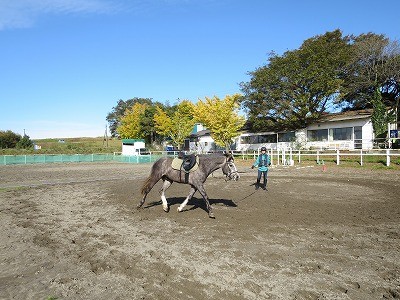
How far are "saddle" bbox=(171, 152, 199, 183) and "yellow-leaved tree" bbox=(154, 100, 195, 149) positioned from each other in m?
45.6

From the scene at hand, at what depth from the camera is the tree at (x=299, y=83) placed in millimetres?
34938

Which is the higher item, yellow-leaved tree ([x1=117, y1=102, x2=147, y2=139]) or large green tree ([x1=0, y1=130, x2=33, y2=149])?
yellow-leaved tree ([x1=117, y1=102, x2=147, y2=139])

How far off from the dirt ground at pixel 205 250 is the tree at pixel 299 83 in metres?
27.3

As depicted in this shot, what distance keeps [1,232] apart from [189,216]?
4.52 m

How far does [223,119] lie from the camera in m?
41.7

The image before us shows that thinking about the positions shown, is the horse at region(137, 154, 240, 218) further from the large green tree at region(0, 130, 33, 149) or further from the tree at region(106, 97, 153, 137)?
the tree at region(106, 97, 153, 137)

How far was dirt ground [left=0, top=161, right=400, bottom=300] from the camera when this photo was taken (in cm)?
398

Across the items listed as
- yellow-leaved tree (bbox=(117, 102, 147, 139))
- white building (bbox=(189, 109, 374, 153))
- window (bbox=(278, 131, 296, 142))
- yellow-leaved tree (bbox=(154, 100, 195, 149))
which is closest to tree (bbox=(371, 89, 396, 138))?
white building (bbox=(189, 109, 374, 153))

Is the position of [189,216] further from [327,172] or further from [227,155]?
[327,172]

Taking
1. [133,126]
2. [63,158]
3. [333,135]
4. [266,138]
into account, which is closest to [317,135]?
[333,135]

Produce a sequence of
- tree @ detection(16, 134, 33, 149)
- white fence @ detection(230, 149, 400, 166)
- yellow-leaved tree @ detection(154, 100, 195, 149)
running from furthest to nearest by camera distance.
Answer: tree @ detection(16, 134, 33, 149), yellow-leaved tree @ detection(154, 100, 195, 149), white fence @ detection(230, 149, 400, 166)

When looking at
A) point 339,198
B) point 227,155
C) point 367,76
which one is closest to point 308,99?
point 367,76

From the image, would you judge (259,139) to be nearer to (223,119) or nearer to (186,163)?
(223,119)

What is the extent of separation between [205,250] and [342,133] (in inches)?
1323
